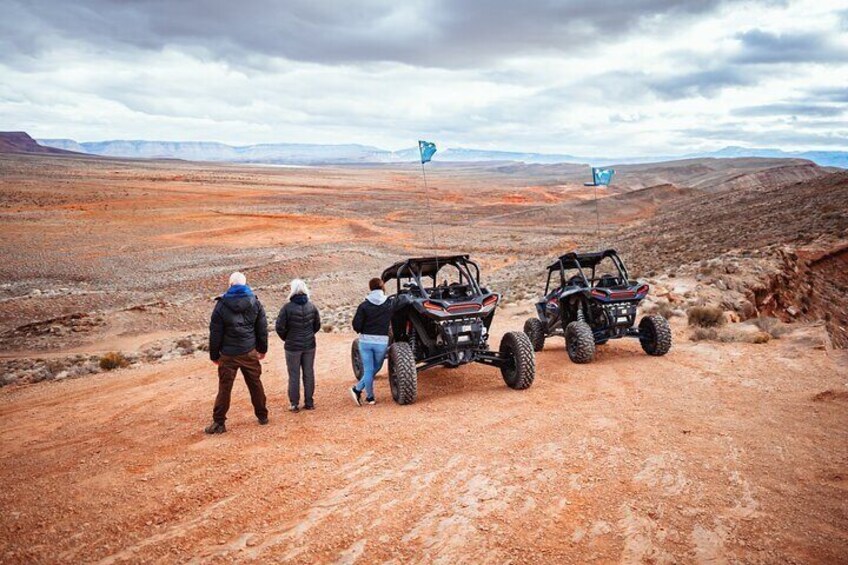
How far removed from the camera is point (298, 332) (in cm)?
798

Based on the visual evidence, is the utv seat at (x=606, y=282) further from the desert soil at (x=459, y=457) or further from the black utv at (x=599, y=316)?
the desert soil at (x=459, y=457)

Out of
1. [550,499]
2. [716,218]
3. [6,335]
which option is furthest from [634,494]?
[716,218]

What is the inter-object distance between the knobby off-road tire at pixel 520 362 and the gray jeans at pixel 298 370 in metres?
3.11

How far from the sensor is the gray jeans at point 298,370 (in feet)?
26.7

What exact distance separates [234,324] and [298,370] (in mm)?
1417

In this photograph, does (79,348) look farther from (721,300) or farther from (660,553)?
(721,300)

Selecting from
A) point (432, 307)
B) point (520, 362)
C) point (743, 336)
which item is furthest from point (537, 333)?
point (432, 307)

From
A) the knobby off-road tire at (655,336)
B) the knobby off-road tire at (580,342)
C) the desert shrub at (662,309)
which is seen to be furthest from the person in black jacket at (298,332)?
the desert shrub at (662,309)

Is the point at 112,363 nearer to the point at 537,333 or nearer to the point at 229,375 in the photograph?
the point at 229,375

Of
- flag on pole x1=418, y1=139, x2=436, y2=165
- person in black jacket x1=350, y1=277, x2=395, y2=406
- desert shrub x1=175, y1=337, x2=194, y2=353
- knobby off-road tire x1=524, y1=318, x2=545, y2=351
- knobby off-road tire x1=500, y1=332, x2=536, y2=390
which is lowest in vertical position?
desert shrub x1=175, y1=337, x2=194, y2=353

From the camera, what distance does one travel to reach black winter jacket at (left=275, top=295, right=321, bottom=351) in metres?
7.90

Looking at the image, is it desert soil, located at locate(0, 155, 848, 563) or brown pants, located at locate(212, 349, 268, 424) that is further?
brown pants, located at locate(212, 349, 268, 424)

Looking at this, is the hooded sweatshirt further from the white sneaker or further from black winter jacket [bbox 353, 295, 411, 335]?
the white sneaker

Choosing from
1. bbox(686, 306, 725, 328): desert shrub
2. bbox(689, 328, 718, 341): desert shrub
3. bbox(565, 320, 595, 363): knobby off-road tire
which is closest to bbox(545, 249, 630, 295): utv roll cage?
bbox(565, 320, 595, 363): knobby off-road tire
